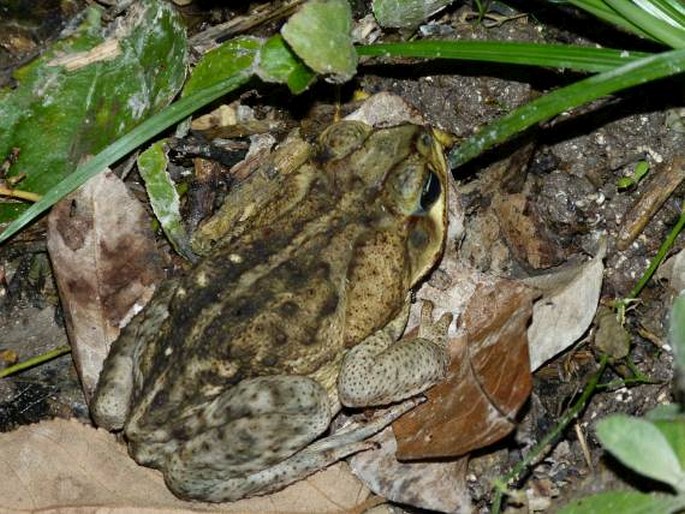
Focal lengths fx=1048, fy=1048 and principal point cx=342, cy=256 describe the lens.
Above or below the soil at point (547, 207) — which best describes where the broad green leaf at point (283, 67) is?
above

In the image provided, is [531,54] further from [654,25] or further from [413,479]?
[413,479]

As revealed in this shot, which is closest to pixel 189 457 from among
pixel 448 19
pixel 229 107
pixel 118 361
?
pixel 118 361

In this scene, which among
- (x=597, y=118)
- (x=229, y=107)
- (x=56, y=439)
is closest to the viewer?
(x=56, y=439)

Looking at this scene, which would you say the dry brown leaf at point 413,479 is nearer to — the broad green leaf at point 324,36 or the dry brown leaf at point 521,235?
the dry brown leaf at point 521,235

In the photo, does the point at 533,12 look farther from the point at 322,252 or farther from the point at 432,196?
the point at 322,252

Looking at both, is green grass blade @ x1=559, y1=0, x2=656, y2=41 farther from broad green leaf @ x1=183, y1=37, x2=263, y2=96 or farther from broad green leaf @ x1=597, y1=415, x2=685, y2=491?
broad green leaf @ x1=597, y1=415, x2=685, y2=491

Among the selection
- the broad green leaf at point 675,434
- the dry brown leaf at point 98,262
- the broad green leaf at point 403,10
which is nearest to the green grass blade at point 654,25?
the broad green leaf at point 403,10
